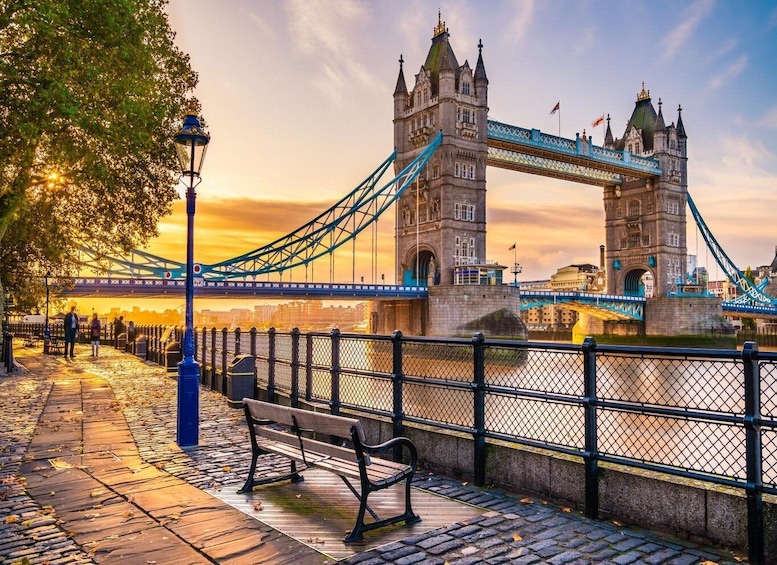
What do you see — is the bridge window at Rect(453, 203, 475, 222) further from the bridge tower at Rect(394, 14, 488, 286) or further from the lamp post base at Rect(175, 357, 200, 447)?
the lamp post base at Rect(175, 357, 200, 447)

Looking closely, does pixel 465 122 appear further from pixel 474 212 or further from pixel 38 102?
pixel 38 102

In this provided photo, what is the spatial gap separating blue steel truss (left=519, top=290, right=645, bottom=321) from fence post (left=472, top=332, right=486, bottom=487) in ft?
169

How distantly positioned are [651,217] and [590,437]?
82869 millimetres

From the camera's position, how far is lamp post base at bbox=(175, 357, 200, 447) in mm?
8344

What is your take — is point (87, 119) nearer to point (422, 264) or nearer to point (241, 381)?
point (241, 381)

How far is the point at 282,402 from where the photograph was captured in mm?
10938

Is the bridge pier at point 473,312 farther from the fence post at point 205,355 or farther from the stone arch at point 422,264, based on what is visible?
the fence post at point 205,355

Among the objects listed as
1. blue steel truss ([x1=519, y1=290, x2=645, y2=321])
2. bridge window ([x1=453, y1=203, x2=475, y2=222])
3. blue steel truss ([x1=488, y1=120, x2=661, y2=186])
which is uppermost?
blue steel truss ([x1=488, y1=120, x2=661, y2=186])

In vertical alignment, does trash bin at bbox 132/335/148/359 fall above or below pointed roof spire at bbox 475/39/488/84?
below

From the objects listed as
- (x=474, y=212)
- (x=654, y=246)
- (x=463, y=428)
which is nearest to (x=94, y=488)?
(x=463, y=428)

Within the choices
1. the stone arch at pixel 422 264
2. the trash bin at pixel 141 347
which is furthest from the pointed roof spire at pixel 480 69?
the trash bin at pixel 141 347

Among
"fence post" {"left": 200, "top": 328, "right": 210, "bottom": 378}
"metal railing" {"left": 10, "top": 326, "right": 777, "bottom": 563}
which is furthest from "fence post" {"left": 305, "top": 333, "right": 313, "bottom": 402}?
"fence post" {"left": 200, "top": 328, "right": 210, "bottom": 378}

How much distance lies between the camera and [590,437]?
18.6ft

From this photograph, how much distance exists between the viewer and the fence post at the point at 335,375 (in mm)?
8758
